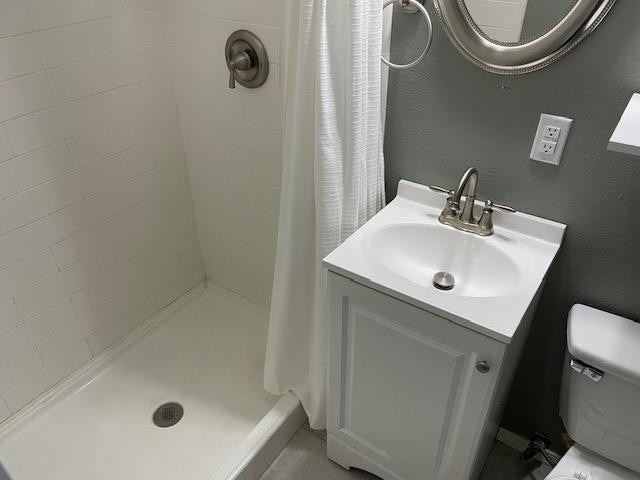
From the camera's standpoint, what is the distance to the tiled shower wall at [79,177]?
141 centimetres

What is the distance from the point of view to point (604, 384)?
3.77ft

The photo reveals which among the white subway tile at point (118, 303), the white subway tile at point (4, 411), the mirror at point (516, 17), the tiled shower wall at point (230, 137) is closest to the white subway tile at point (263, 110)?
the tiled shower wall at point (230, 137)

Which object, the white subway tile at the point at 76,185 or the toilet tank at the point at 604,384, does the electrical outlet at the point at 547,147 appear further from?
the white subway tile at the point at 76,185

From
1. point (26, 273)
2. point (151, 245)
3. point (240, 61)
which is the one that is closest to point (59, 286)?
point (26, 273)

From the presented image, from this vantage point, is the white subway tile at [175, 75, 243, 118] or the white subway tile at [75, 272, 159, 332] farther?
the white subway tile at [75, 272, 159, 332]

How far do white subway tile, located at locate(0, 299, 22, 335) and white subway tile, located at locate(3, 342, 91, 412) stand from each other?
0.23 m

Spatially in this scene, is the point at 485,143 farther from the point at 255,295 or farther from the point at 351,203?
the point at 255,295

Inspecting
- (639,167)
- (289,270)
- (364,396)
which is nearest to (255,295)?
(289,270)

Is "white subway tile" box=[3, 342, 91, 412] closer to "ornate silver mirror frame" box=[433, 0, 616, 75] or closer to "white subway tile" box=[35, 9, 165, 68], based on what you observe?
"white subway tile" box=[35, 9, 165, 68]

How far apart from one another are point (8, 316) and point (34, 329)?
0.35 feet

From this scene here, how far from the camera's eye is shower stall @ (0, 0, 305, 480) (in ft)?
4.83

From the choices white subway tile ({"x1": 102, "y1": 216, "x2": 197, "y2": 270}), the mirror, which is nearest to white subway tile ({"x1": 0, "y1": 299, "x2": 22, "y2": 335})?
white subway tile ({"x1": 102, "y1": 216, "x2": 197, "y2": 270})

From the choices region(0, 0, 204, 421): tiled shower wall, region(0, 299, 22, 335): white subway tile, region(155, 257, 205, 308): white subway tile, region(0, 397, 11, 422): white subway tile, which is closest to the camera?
region(0, 0, 204, 421): tiled shower wall

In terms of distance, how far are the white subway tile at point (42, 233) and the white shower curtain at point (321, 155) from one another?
721mm
